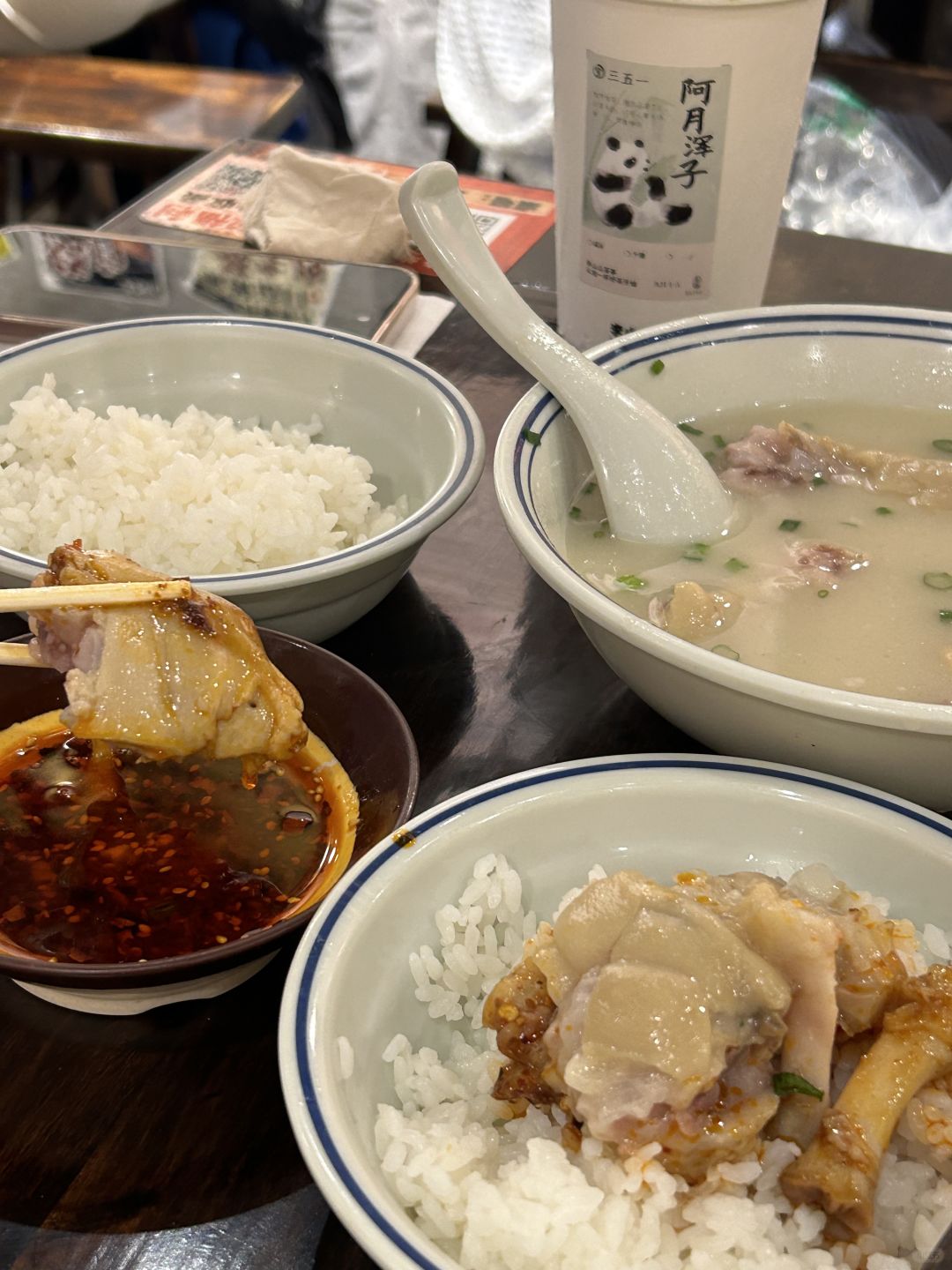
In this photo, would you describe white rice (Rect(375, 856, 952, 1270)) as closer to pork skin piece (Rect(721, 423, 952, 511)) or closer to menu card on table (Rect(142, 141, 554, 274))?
pork skin piece (Rect(721, 423, 952, 511))

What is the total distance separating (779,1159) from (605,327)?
71.9 inches

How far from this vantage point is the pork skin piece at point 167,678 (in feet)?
4.14

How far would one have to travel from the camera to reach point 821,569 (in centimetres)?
179

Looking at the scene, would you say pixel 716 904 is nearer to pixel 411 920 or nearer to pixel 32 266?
pixel 411 920

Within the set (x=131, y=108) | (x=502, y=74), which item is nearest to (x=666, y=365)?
(x=131, y=108)

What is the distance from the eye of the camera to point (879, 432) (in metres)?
2.12

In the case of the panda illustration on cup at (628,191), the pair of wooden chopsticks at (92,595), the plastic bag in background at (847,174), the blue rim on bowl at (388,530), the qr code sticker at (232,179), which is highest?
the panda illustration on cup at (628,191)

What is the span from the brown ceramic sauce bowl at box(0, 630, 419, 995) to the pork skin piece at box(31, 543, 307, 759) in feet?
0.41

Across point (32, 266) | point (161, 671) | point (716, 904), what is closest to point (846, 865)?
point (716, 904)

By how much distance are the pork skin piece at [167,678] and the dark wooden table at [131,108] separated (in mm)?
3145

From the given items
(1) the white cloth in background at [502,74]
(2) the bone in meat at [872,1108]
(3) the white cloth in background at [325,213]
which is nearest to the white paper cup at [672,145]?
(3) the white cloth in background at [325,213]

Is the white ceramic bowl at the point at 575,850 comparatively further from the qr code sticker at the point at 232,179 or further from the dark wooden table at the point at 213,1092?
the qr code sticker at the point at 232,179

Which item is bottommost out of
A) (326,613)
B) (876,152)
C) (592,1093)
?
(876,152)

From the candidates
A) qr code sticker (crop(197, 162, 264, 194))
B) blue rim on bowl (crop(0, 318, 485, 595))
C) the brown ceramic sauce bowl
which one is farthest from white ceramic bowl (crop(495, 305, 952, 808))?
qr code sticker (crop(197, 162, 264, 194))
